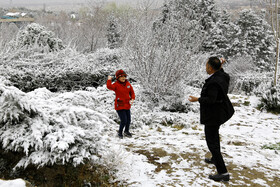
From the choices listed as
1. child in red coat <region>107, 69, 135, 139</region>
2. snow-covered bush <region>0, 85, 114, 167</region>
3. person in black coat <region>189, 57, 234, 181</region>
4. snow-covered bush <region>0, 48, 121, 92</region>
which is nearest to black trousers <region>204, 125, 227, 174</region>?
person in black coat <region>189, 57, 234, 181</region>

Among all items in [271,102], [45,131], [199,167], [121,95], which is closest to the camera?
[45,131]

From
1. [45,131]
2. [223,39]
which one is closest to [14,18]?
[223,39]

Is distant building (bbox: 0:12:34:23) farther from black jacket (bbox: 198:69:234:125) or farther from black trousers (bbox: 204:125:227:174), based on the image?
black trousers (bbox: 204:125:227:174)

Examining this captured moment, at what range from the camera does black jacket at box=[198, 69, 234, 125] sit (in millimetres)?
2617

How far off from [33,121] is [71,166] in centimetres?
67

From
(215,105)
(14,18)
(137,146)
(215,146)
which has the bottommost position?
(137,146)

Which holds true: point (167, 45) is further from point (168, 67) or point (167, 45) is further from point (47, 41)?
point (47, 41)

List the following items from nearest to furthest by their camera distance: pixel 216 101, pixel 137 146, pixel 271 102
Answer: pixel 216 101 → pixel 137 146 → pixel 271 102

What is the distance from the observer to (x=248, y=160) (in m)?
3.50

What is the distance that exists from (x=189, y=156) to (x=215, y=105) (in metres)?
1.24

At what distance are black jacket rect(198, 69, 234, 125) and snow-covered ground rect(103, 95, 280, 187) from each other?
0.85 metres

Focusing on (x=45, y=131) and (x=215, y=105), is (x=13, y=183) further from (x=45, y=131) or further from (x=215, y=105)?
(x=215, y=105)

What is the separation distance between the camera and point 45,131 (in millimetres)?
2402

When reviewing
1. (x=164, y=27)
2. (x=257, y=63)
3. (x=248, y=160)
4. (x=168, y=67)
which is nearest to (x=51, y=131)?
(x=248, y=160)
